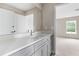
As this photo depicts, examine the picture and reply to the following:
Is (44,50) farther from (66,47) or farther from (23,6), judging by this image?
(23,6)

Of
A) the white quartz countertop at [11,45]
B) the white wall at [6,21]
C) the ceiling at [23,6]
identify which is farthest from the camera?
the ceiling at [23,6]

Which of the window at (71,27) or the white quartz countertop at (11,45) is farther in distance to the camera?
the window at (71,27)

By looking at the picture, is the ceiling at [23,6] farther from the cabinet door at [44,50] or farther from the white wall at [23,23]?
the cabinet door at [44,50]

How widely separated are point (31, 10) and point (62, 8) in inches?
25.0

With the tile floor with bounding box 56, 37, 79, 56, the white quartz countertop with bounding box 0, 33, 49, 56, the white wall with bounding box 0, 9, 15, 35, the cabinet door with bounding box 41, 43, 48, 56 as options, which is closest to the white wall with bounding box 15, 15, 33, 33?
the white wall with bounding box 0, 9, 15, 35

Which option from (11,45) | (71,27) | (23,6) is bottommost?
(11,45)

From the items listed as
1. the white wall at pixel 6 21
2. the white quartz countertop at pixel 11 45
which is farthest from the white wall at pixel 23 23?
the white quartz countertop at pixel 11 45

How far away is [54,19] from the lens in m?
1.76

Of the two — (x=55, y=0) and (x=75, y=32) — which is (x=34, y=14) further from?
(x=75, y=32)

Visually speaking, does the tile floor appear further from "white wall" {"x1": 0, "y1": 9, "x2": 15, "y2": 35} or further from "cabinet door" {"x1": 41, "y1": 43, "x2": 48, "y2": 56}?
"white wall" {"x1": 0, "y1": 9, "x2": 15, "y2": 35}

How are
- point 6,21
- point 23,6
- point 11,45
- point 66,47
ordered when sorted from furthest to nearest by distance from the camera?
1. point 66,47
2. point 23,6
3. point 6,21
4. point 11,45

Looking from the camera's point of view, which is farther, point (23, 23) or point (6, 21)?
point (23, 23)

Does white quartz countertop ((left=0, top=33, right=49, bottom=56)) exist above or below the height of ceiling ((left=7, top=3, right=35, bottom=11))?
below

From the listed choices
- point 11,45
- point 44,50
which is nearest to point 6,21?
point 11,45
